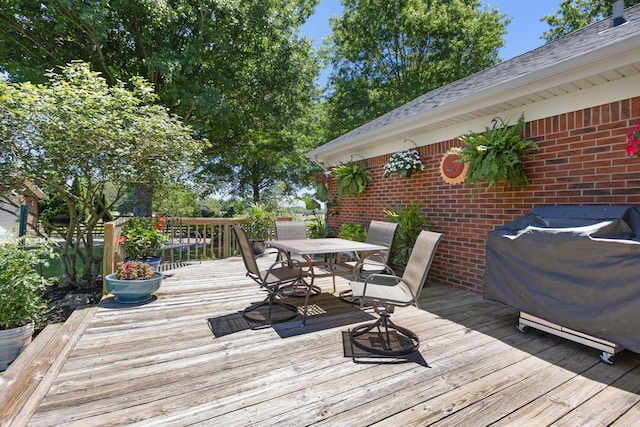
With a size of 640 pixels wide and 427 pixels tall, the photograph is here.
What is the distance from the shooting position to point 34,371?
2305mm

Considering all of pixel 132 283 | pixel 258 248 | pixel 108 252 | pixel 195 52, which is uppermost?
pixel 195 52

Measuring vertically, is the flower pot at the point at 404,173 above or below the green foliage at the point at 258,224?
above

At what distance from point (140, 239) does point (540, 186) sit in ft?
19.9

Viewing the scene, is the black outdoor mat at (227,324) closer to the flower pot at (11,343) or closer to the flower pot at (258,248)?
the flower pot at (11,343)

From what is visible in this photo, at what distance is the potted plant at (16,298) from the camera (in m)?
2.82

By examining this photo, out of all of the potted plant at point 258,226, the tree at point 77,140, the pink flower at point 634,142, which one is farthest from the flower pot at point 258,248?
the pink flower at point 634,142

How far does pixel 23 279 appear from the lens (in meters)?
2.98

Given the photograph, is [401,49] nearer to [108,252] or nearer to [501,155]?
[501,155]

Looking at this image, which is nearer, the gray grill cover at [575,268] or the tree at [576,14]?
the gray grill cover at [575,268]

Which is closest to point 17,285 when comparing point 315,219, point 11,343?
point 11,343

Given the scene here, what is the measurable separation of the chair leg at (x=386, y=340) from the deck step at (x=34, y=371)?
231cm

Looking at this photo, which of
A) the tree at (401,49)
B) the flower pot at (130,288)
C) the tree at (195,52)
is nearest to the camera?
the flower pot at (130,288)

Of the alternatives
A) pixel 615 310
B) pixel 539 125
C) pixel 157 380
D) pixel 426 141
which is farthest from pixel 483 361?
pixel 426 141

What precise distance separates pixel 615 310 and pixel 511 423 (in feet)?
4.46
